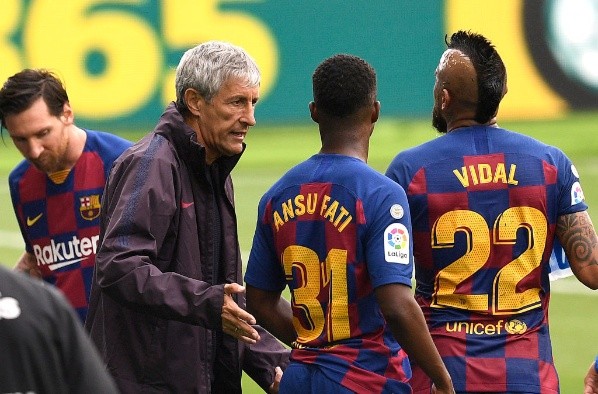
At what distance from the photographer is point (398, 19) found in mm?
15695

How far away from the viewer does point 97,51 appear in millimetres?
16156

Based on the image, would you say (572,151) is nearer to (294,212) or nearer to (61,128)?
(61,128)

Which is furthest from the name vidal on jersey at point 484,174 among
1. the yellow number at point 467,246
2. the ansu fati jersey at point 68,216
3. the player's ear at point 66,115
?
the player's ear at point 66,115

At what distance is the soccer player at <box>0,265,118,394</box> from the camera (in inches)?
95.4

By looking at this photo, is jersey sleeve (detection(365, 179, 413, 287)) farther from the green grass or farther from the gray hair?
the green grass

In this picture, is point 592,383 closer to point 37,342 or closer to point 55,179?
point 55,179

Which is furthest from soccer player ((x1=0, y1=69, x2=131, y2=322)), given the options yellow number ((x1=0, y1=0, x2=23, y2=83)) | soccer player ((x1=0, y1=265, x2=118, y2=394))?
yellow number ((x1=0, y1=0, x2=23, y2=83))

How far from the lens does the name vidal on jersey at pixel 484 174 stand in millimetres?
4297

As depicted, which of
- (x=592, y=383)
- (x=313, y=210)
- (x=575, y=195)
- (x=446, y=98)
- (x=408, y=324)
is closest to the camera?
(x=408, y=324)

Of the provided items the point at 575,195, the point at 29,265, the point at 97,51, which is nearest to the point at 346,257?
the point at 575,195

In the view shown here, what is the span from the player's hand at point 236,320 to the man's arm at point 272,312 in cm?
18

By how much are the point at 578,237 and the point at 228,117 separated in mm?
1214

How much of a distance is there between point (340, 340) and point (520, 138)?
0.94 m

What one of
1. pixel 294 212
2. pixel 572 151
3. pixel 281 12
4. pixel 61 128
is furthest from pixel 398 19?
pixel 294 212
